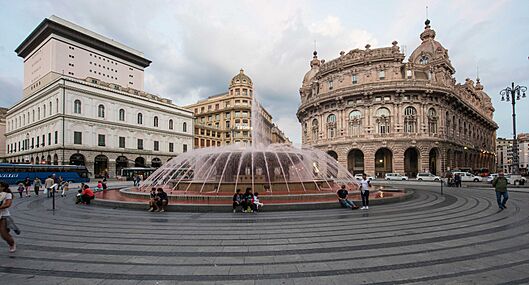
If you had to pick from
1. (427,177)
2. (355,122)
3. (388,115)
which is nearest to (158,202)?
(427,177)

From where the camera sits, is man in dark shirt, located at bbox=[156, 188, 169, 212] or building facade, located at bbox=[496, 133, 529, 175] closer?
man in dark shirt, located at bbox=[156, 188, 169, 212]

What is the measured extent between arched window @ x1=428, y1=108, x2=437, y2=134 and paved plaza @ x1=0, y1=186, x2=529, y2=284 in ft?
142

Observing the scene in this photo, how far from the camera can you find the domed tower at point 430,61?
Answer: 2053 inches

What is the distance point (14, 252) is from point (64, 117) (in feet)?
152

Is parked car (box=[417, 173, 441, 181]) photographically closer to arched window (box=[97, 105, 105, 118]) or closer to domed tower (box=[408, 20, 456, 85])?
domed tower (box=[408, 20, 456, 85])

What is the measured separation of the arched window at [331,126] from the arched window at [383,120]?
852cm

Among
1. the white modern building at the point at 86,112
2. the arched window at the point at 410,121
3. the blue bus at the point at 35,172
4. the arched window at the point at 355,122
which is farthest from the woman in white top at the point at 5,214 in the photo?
the arched window at the point at 410,121

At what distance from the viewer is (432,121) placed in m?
49.3

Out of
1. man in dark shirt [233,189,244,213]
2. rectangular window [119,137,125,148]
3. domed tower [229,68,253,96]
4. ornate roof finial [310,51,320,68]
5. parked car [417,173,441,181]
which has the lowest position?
parked car [417,173,441,181]

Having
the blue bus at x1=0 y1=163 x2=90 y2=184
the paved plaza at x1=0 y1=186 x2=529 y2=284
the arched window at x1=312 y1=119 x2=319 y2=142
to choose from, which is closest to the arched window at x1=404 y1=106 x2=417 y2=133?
the arched window at x1=312 y1=119 x2=319 y2=142

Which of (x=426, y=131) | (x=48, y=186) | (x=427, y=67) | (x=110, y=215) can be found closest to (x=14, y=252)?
(x=110, y=215)

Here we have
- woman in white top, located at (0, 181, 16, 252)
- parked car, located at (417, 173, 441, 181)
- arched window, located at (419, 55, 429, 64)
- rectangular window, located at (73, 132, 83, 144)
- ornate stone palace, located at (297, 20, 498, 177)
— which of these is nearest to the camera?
woman in white top, located at (0, 181, 16, 252)

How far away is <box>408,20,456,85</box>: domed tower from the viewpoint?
5216cm

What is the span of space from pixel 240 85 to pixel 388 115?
46863 millimetres
